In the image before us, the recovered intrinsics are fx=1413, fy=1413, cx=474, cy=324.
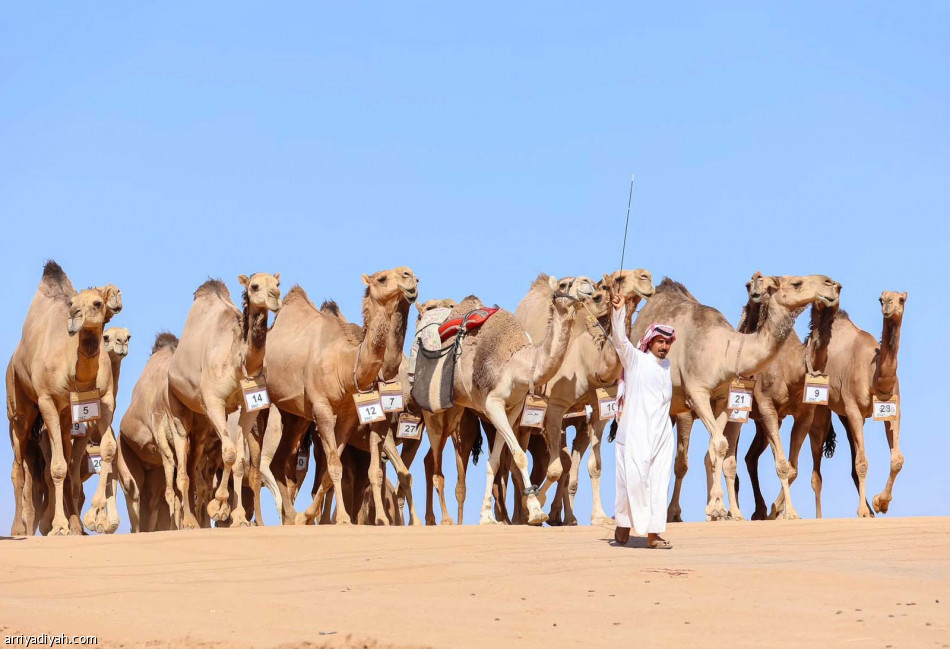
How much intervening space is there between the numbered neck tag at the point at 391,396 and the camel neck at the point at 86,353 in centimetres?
318

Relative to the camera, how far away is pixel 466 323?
16547 mm

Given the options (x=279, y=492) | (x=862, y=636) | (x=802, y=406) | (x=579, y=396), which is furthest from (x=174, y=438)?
(x=862, y=636)

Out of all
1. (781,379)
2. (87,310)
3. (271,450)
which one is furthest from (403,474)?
(781,379)

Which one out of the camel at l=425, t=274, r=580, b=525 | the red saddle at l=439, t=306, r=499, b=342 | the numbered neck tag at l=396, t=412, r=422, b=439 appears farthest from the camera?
the numbered neck tag at l=396, t=412, r=422, b=439

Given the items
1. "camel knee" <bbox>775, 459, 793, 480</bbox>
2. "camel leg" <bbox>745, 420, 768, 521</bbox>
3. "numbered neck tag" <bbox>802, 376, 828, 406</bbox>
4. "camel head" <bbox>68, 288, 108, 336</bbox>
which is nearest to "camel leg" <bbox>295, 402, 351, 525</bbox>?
"camel head" <bbox>68, 288, 108, 336</bbox>

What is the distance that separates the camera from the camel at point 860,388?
17.7 m

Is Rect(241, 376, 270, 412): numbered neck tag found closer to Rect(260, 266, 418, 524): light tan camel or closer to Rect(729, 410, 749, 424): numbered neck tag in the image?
Rect(260, 266, 418, 524): light tan camel

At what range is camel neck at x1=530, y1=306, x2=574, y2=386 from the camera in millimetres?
14969

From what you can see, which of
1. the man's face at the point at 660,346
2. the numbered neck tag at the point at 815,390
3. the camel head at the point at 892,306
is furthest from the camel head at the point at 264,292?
the camel head at the point at 892,306

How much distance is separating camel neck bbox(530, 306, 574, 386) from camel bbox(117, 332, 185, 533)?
16.4ft

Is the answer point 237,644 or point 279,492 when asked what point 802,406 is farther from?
point 237,644

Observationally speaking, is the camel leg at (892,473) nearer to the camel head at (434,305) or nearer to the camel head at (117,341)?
the camel head at (434,305)

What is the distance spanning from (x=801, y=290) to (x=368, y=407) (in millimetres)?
5317

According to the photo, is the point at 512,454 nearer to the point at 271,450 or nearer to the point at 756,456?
the point at 271,450
